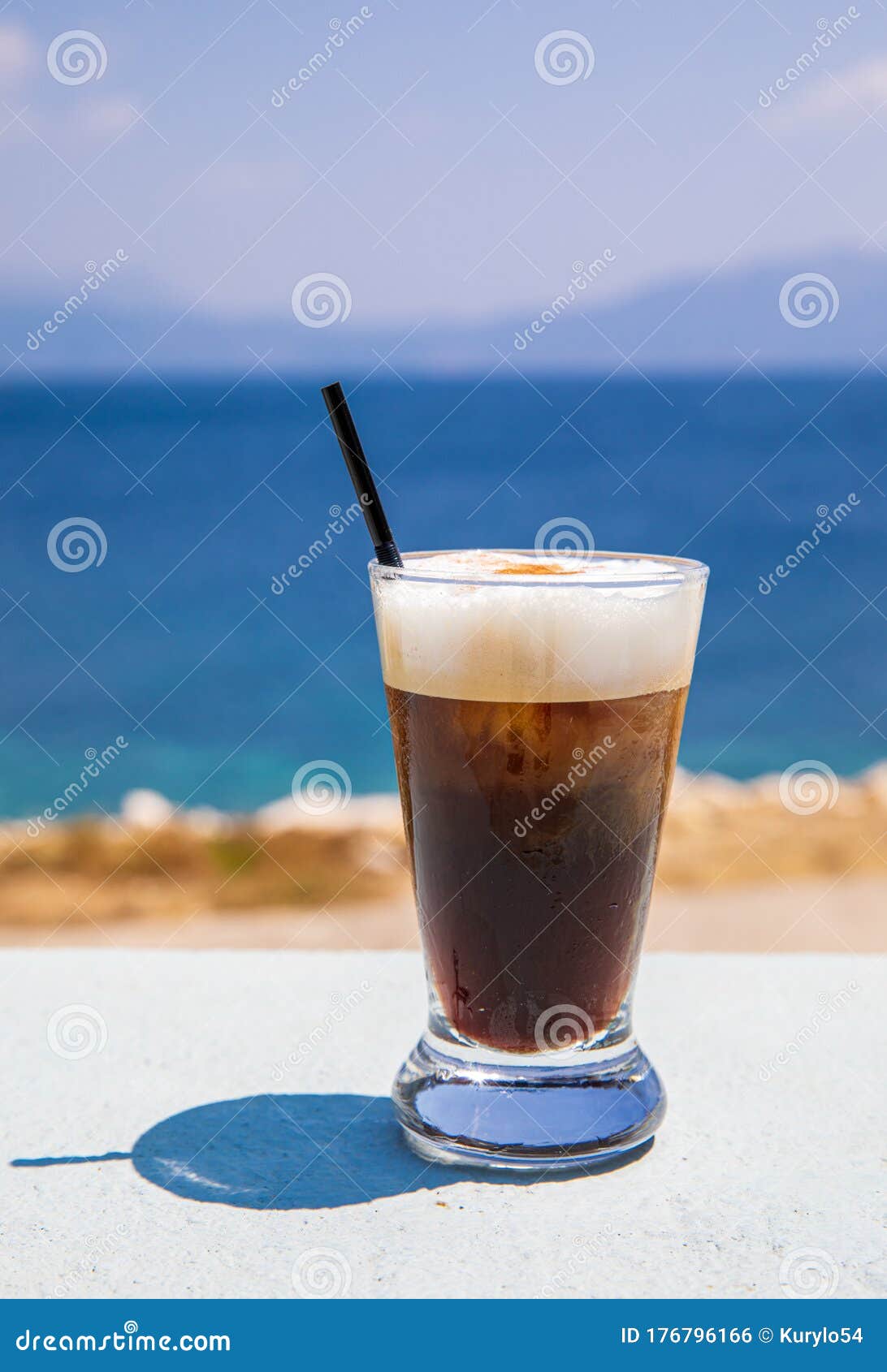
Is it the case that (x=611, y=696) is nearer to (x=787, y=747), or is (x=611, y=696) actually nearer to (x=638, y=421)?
(x=787, y=747)

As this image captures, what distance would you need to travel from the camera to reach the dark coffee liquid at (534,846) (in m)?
1.71

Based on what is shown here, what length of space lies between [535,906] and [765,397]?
55.8 feet

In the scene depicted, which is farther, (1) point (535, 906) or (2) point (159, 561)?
(2) point (159, 561)

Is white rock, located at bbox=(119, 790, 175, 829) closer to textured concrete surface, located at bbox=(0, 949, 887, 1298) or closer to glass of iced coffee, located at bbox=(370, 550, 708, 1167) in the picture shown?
textured concrete surface, located at bbox=(0, 949, 887, 1298)

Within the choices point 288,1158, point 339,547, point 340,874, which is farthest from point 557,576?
point 339,547

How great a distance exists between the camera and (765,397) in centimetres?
1770

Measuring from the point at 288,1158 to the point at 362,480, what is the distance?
89 cm

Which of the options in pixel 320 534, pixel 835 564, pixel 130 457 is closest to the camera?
pixel 835 564

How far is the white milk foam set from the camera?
5.49ft

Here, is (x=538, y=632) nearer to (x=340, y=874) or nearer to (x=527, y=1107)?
(x=527, y=1107)

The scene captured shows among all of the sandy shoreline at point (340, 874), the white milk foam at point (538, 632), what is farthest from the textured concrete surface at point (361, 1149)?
the sandy shoreline at point (340, 874)

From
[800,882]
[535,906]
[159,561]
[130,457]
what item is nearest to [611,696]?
[535,906]

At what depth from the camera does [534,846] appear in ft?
5.65

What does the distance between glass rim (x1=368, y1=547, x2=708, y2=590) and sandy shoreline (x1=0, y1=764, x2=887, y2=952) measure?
6.08 meters
